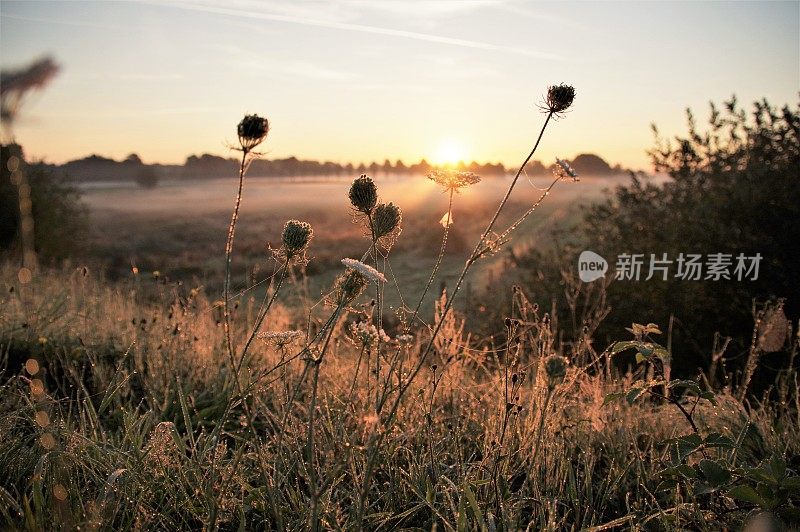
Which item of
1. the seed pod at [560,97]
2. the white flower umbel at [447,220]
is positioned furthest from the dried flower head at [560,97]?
the white flower umbel at [447,220]

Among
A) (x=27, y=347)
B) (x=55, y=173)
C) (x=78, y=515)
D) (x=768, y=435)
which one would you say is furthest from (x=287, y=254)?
(x=55, y=173)

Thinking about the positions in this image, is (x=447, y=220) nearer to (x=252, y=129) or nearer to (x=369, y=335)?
(x=369, y=335)

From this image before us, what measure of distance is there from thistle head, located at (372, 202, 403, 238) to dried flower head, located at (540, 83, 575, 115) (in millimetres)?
637

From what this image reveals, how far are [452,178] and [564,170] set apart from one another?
42cm

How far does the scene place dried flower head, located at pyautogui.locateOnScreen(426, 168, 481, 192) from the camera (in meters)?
2.51

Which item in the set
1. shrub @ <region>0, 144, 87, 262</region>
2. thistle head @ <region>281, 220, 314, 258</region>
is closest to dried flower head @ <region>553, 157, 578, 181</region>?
thistle head @ <region>281, 220, 314, 258</region>

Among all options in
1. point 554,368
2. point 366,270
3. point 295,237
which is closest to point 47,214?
point 295,237

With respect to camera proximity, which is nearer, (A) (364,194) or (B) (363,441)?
(A) (364,194)

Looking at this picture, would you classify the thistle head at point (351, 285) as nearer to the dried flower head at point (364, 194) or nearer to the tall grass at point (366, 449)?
the tall grass at point (366, 449)

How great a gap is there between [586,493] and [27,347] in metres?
4.44

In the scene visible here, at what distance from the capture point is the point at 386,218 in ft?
7.78

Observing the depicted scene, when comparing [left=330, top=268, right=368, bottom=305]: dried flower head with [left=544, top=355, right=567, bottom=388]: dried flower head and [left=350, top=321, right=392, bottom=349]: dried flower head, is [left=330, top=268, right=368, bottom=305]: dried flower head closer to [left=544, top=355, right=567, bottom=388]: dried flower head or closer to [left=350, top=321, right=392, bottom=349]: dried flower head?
[left=350, top=321, right=392, bottom=349]: dried flower head

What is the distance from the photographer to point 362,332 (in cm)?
228

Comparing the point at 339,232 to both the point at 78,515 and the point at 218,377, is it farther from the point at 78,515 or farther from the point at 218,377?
the point at 78,515
